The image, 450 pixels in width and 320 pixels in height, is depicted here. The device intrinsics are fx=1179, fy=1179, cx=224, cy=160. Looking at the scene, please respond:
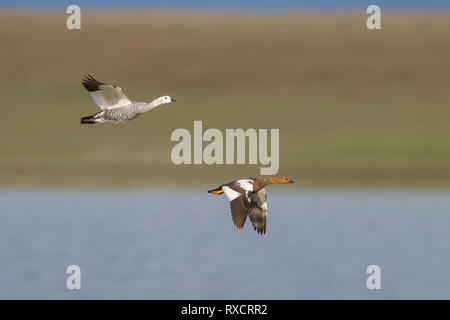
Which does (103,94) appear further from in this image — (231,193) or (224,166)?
(224,166)

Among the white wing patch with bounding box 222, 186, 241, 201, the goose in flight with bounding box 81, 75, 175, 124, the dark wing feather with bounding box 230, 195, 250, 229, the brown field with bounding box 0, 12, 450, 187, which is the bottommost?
the dark wing feather with bounding box 230, 195, 250, 229

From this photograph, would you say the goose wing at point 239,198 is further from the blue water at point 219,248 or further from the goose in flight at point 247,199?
the blue water at point 219,248

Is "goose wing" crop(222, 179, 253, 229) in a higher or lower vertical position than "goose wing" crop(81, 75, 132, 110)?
lower

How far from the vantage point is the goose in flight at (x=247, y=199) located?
1427cm

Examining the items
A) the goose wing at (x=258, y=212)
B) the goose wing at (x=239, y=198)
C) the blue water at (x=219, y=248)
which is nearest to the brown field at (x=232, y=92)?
the blue water at (x=219, y=248)

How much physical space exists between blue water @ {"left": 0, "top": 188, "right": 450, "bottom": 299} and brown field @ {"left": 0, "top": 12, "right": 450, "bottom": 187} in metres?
4.16

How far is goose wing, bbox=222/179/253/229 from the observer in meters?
14.1

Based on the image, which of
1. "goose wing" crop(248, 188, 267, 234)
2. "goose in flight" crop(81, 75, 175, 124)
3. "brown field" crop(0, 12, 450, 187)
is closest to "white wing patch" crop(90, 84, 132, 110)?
"goose in flight" crop(81, 75, 175, 124)

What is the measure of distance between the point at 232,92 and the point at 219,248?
2999 cm

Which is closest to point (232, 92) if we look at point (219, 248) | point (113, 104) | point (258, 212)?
point (219, 248)

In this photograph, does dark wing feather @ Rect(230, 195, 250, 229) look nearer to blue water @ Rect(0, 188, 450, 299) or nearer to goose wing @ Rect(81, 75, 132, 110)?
goose wing @ Rect(81, 75, 132, 110)

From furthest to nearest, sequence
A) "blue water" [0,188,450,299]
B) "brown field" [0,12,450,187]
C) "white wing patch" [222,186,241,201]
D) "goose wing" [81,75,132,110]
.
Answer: "brown field" [0,12,450,187], "blue water" [0,188,450,299], "white wing patch" [222,186,241,201], "goose wing" [81,75,132,110]
